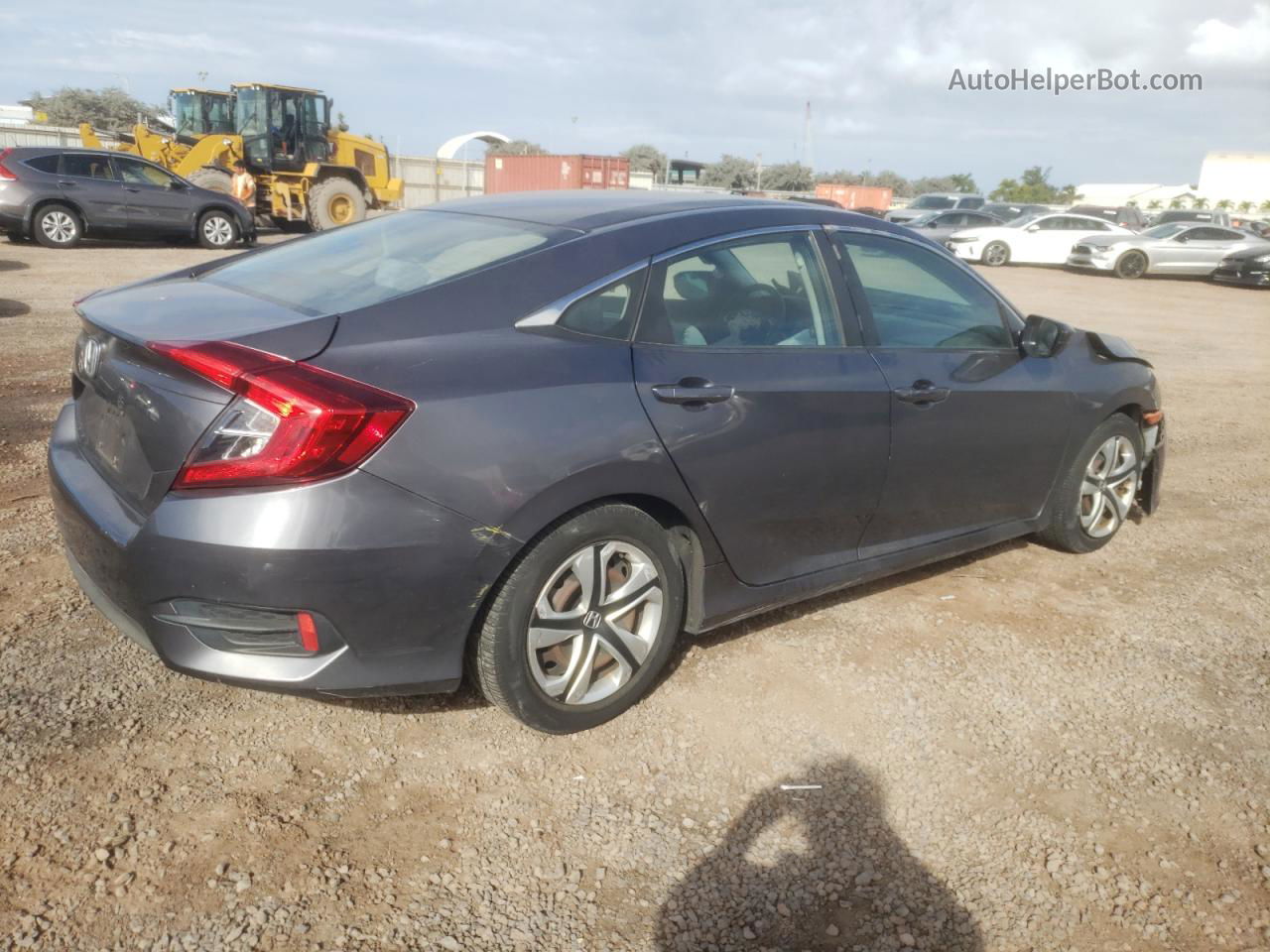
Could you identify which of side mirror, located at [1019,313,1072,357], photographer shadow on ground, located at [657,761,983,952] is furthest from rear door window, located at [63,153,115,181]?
photographer shadow on ground, located at [657,761,983,952]

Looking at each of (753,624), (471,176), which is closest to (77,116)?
(471,176)

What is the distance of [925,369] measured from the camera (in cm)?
392

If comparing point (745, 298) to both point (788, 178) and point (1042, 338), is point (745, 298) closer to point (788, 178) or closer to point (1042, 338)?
point (1042, 338)

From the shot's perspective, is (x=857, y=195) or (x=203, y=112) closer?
(x=203, y=112)

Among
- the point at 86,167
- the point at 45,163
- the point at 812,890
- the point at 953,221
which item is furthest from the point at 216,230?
the point at 953,221

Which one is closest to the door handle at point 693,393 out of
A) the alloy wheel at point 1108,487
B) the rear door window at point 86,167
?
the alloy wheel at point 1108,487

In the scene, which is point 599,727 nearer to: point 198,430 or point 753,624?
Answer: point 753,624

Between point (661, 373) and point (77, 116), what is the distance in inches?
2319

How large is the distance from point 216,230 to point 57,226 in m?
2.49

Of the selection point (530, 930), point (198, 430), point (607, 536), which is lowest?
point (530, 930)

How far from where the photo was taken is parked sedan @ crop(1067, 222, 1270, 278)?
24641mm

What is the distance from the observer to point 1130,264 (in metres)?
24.7

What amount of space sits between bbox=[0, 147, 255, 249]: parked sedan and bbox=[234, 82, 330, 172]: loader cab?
402 cm

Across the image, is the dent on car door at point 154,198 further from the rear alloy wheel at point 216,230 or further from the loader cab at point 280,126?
the loader cab at point 280,126
